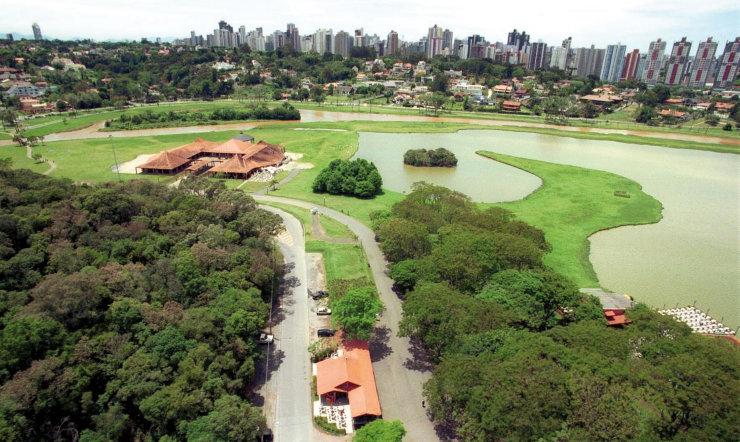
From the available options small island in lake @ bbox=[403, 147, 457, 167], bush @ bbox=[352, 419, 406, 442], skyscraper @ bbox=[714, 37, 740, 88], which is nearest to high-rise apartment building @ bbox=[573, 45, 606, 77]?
skyscraper @ bbox=[714, 37, 740, 88]

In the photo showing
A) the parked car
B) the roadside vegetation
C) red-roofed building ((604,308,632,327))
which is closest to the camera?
the parked car

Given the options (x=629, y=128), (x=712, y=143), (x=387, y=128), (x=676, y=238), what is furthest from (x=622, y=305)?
(x=629, y=128)

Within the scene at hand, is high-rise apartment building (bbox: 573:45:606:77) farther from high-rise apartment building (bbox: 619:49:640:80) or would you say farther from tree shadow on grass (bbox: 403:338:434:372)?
tree shadow on grass (bbox: 403:338:434:372)

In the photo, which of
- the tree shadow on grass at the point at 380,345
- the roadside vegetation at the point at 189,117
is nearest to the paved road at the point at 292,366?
the tree shadow on grass at the point at 380,345

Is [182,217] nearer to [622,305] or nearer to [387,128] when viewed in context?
[622,305]

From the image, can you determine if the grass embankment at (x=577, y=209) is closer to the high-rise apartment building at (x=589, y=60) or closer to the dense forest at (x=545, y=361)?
the dense forest at (x=545, y=361)

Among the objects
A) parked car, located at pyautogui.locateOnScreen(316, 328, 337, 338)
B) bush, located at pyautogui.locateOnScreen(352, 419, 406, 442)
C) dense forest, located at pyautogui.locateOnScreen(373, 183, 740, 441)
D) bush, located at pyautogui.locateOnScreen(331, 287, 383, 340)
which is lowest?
parked car, located at pyautogui.locateOnScreen(316, 328, 337, 338)

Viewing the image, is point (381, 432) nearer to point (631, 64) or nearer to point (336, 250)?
point (336, 250)
